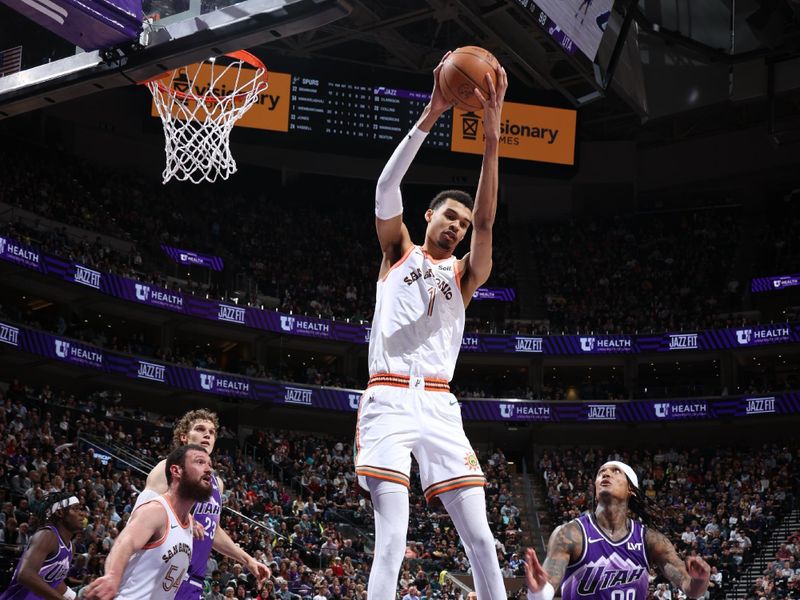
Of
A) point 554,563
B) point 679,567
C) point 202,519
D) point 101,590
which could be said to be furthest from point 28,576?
point 679,567

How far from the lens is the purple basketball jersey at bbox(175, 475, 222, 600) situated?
21.4 ft

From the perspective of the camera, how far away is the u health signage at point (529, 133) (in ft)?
111

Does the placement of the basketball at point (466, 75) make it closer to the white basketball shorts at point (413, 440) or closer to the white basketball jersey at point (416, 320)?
the white basketball jersey at point (416, 320)

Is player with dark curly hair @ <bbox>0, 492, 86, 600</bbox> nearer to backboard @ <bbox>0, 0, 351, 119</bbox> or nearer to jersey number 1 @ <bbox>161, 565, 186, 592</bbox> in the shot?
jersey number 1 @ <bbox>161, 565, 186, 592</bbox>

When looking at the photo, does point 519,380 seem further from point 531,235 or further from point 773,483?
point 773,483

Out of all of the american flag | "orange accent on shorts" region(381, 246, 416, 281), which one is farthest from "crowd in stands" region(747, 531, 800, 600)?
"orange accent on shorts" region(381, 246, 416, 281)

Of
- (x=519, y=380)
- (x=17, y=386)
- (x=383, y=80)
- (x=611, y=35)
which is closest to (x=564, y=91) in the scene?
(x=611, y=35)

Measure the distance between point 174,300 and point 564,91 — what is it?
16330mm

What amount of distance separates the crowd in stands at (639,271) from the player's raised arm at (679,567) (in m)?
31.9

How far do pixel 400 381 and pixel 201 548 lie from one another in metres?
2.29

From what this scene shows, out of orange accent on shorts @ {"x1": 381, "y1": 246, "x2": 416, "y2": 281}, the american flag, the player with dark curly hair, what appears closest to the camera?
orange accent on shorts @ {"x1": 381, "y1": 246, "x2": 416, "y2": 281}

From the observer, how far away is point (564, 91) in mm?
21391

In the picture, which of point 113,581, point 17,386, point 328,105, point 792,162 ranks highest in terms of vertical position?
point 792,162

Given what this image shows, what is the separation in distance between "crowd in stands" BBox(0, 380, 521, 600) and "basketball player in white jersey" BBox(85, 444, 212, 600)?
32.8 ft
